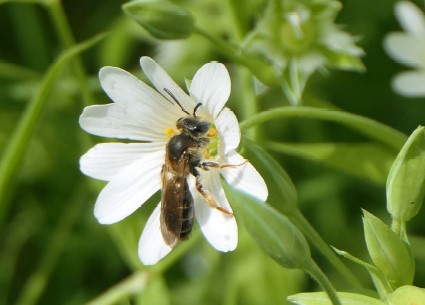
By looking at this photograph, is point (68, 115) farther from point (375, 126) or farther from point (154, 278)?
point (375, 126)

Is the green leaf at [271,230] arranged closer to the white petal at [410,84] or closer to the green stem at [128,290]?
the green stem at [128,290]

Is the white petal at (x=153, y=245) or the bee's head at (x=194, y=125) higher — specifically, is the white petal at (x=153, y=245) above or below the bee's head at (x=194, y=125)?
below

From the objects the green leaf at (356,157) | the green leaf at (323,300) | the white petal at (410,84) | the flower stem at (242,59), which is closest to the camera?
the green leaf at (323,300)

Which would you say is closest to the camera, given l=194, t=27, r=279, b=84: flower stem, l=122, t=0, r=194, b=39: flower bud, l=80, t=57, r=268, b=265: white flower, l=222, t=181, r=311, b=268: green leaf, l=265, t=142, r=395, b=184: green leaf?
l=222, t=181, r=311, b=268: green leaf

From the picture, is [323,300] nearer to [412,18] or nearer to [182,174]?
[182,174]

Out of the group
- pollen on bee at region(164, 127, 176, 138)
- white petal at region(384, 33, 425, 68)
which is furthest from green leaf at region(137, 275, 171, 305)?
white petal at region(384, 33, 425, 68)

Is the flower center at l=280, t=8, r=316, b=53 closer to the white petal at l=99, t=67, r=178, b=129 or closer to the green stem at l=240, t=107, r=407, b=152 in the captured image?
the green stem at l=240, t=107, r=407, b=152

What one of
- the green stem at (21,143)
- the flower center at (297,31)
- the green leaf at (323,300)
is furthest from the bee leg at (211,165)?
the flower center at (297,31)

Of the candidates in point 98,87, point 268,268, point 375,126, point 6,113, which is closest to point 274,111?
point 375,126
